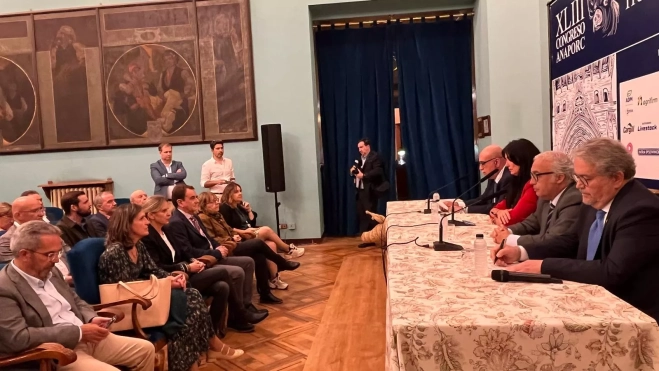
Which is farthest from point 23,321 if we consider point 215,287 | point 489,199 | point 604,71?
point 604,71

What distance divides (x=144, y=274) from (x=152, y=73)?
13.7ft

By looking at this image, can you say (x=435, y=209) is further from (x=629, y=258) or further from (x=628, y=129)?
(x=629, y=258)

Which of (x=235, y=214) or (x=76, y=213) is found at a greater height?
(x=76, y=213)

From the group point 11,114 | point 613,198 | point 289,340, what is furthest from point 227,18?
point 613,198

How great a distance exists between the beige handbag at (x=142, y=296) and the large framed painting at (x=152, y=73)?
406 centimetres

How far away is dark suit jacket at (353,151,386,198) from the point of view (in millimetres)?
6422

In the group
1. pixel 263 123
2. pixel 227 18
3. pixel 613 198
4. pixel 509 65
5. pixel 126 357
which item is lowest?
pixel 126 357

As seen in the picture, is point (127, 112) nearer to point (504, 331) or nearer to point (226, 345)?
point (226, 345)

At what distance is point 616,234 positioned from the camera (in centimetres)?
169

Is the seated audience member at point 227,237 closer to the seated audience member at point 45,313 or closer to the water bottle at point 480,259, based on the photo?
the seated audience member at point 45,313

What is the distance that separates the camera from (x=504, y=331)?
135cm

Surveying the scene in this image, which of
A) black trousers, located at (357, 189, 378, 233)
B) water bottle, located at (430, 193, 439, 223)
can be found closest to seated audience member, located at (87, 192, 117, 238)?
water bottle, located at (430, 193, 439, 223)

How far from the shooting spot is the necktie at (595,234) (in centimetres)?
184

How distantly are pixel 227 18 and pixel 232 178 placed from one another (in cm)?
198
